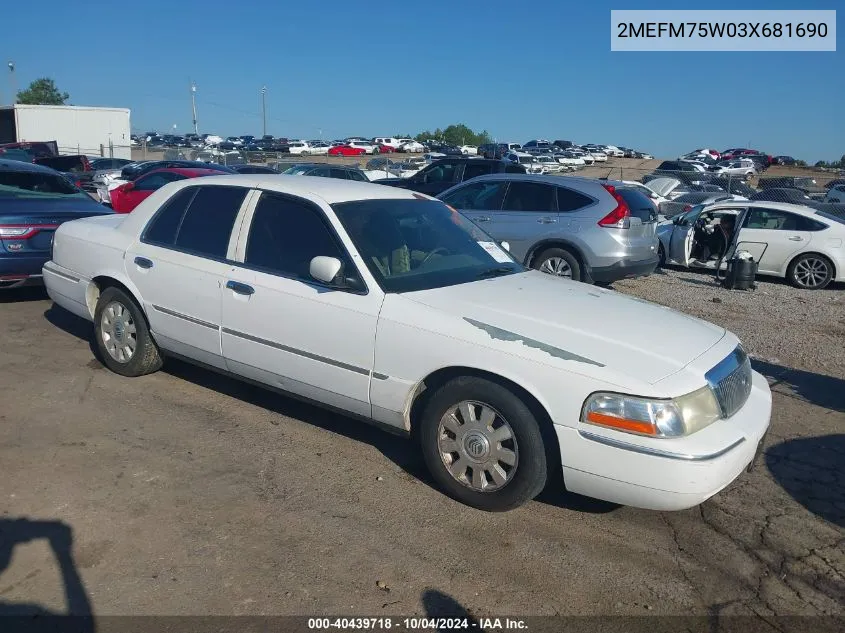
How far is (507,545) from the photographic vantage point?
3.64 m

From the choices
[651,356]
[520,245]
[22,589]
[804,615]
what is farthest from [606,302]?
[520,245]

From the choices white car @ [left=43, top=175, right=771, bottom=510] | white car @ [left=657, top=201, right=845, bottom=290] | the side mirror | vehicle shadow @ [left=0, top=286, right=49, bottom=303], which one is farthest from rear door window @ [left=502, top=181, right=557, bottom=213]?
the side mirror

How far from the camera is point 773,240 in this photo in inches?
482

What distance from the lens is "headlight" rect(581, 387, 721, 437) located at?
3432 millimetres

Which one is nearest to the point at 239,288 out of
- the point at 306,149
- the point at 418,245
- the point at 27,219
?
the point at 418,245

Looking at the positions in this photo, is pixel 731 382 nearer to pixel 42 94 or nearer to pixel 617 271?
pixel 617 271

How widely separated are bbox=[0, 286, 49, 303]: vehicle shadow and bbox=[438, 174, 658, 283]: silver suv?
5491 mm

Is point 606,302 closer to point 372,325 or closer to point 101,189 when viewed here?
point 372,325

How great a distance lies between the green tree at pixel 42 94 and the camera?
8331 cm

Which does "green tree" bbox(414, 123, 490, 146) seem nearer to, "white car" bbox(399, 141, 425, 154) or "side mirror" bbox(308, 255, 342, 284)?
"white car" bbox(399, 141, 425, 154)

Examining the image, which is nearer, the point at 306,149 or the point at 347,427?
the point at 347,427

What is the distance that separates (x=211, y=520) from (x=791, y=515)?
10.1ft

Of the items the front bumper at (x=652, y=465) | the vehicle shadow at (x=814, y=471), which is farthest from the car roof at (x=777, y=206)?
the front bumper at (x=652, y=465)

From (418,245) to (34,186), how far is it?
603cm
